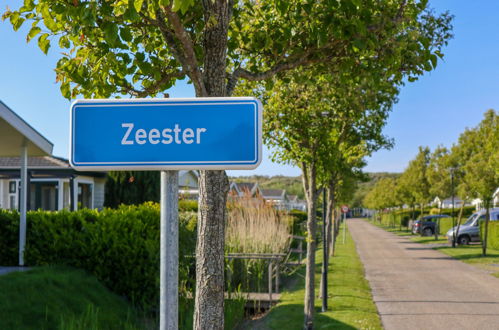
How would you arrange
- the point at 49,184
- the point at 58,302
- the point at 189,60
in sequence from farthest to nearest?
the point at 49,184, the point at 58,302, the point at 189,60

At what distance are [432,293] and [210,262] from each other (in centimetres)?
1266

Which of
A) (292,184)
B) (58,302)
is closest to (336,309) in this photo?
(58,302)

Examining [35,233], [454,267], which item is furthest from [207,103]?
[454,267]

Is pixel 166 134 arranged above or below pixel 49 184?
above

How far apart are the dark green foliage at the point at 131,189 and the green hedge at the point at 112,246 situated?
967 cm

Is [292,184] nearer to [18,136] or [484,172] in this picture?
[484,172]

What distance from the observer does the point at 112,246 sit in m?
10.8

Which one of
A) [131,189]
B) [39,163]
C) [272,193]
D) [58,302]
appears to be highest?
[39,163]

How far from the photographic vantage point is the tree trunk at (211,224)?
3328mm

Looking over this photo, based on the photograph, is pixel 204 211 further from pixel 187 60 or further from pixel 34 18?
pixel 34 18

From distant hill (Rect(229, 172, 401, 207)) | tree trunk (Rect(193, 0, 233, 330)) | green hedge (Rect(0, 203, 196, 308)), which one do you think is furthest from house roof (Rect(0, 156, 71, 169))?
distant hill (Rect(229, 172, 401, 207))

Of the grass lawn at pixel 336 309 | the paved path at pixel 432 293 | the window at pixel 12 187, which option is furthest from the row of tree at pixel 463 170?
the window at pixel 12 187

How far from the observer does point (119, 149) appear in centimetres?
222

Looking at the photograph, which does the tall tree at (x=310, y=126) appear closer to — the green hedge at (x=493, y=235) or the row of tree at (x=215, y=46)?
the row of tree at (x=215, y=46)
